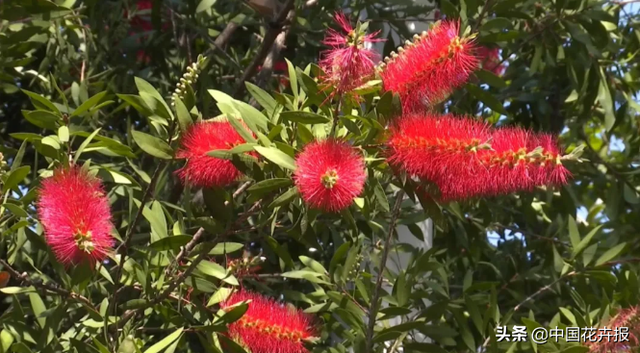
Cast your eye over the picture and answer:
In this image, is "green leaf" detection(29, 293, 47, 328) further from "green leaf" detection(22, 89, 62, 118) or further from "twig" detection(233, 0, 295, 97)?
"twig" detection(233, 0, 295, 97)

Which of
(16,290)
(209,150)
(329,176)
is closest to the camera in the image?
(329,176)

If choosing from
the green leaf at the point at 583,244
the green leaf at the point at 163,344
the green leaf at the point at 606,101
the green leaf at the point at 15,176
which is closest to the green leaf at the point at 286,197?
the green leaf at the point at 163,344

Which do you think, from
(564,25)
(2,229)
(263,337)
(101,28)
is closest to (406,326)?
(263,337)

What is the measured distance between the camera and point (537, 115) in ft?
7.06

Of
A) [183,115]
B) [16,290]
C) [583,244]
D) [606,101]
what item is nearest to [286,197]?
[183,115]

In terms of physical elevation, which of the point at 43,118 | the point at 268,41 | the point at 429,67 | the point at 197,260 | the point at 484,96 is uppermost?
the point at 268,41

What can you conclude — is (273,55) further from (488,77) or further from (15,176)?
(15,176)

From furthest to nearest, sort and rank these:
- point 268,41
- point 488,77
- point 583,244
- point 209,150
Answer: point 268,41 < point 583,244 < point 488,77 < point 209,150

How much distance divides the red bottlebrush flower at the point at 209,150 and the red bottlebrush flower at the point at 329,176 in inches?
4.6

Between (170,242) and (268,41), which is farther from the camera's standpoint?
(268,41)

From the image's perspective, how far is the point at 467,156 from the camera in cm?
98

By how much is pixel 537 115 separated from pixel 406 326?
3.27ft

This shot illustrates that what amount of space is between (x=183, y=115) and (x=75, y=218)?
18cm

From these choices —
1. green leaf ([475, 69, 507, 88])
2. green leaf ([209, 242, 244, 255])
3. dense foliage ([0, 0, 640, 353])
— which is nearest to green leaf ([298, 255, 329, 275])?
dense foliage ([0, 0, 640, 353])
